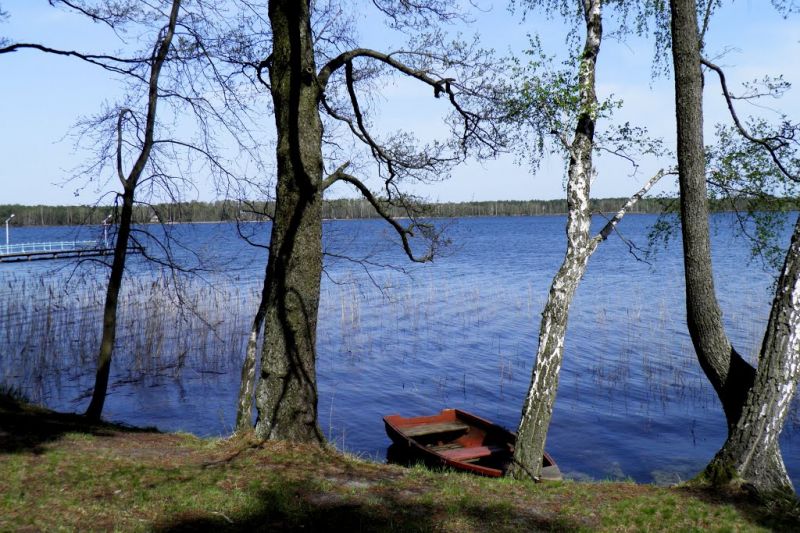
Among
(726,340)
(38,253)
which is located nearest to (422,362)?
(726,340)

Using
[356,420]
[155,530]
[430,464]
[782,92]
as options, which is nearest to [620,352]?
[356,420]

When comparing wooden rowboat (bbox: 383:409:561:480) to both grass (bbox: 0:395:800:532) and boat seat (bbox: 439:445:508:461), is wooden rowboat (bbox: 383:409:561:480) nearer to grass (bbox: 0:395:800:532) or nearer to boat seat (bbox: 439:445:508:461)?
boat seat (bbox: 439:445:508:461)

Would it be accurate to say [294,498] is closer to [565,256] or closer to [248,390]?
[248,390]

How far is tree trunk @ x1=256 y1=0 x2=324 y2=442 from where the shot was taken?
836 centimetres

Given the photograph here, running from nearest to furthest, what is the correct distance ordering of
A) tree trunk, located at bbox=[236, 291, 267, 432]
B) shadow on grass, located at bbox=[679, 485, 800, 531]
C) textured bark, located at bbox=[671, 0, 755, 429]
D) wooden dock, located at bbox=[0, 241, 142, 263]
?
shadow on grass, located at bbox=[679, 485, 800, 531]
textured bark, located at bbox=[671, 0, 755, 429]
tree trunk, located at bbox=[236, 291, 267, 432]
wooden dock, located at bbox=[0, 241, 142, 263]

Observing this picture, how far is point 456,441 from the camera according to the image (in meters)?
12.5

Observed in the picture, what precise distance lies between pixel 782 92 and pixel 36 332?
19014 millimetres

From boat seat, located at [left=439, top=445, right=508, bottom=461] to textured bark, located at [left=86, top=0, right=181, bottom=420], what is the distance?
17.3 ft

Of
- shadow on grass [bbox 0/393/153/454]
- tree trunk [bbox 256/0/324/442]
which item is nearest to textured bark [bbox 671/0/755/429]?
tree trunk [bbox 256/0/324/442]

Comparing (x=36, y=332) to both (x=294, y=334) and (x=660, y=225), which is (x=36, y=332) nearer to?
(x=294, y=334)

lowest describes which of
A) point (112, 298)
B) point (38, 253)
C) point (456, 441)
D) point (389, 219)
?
point (456, 441)

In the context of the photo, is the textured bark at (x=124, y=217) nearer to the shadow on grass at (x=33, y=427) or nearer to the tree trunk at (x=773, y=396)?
the shadow on grass at (x=33, y=427)

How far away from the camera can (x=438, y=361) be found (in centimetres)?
1919

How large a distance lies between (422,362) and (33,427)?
11.7 metres
